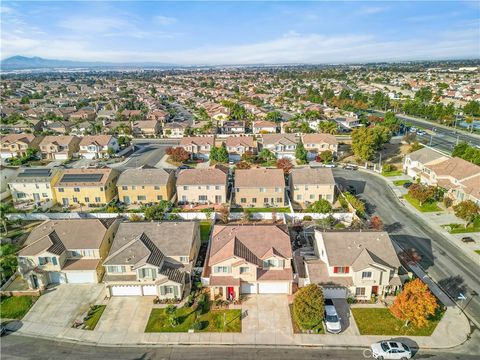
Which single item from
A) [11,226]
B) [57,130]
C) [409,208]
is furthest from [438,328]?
[57,130]

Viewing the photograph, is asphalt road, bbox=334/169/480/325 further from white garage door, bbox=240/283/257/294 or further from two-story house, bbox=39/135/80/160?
two-story house, bbox=39/135/80/160

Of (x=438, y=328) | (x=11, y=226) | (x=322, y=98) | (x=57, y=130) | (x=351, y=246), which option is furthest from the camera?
(x=322, y=98)

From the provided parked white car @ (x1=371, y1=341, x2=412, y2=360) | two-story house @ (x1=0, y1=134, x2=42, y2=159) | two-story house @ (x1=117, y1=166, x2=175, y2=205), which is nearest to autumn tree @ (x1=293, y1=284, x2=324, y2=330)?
parked white car @ (x1=371, y1=341, x2=412, y2=360)

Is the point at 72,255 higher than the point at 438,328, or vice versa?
the point at 72,255

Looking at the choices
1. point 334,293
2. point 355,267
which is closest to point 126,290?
point 334,293

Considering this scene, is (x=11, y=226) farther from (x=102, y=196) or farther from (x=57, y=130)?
(x=57, y=130)

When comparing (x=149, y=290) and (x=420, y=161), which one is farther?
(x=420, y=161)

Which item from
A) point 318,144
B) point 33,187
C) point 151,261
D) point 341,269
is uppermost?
point 318,144

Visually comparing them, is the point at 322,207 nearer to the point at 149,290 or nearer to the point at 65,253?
the point at 149,290
